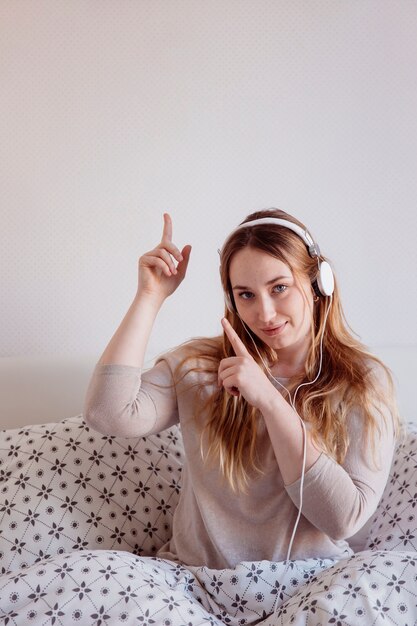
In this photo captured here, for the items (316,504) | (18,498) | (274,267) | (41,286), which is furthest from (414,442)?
(41,286)

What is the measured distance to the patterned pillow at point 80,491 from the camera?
1529 mm

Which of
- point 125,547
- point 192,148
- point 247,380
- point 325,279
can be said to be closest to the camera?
point 247,380

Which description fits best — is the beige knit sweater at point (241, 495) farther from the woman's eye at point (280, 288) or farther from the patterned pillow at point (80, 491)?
the woman's eye at point (280, 288)

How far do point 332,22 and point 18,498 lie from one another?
137cm

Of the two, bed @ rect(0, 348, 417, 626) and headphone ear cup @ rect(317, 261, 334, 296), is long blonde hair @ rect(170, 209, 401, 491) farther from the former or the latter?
bed @ rect(0, 348, 417, 626)

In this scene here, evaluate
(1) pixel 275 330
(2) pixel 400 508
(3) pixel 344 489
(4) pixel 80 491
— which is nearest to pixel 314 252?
(1) pixel 275 330

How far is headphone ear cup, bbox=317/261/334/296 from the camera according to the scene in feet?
4.73

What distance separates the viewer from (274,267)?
1420 mm

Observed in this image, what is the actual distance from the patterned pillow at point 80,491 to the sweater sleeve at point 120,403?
8.0 inches

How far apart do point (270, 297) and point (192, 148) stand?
743 mm

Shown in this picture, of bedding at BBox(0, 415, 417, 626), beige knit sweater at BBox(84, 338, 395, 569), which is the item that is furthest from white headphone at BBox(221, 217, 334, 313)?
bedding at BBox(0, 415, 417, 626)

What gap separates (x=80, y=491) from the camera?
5.22ft

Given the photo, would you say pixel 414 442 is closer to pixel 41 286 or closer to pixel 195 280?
pixel 195 280

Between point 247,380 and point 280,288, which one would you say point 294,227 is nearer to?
point 280,288
